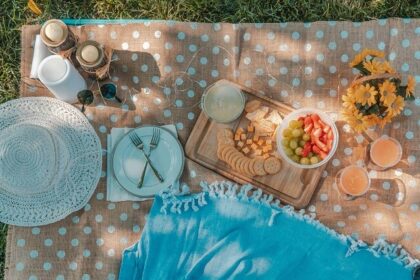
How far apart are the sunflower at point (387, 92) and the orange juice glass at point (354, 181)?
0.29 metres

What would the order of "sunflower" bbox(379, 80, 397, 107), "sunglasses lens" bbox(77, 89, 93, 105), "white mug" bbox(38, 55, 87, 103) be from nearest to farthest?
"sunflower" bbox(379, 80, 397, 107), "white mug" bbox(38, 55, 87, 103), "sunglasses lens" bbox(77, 89, 93, 105)

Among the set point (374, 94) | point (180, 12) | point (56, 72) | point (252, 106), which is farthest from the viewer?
point (180, 12)

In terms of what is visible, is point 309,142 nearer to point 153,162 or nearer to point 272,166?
point 272,166

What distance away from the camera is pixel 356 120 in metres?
1.58

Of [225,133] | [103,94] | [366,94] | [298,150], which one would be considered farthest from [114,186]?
[366,94]

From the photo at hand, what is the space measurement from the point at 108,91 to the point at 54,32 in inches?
10.5

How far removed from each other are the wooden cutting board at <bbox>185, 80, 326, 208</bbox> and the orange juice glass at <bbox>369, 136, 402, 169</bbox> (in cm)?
19

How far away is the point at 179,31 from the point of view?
5.90ft

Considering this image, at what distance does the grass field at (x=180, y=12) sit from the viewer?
1.84 m

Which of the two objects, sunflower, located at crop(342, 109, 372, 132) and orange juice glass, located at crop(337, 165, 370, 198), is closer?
sunflower, located at crop(342, 109, 372, 132)

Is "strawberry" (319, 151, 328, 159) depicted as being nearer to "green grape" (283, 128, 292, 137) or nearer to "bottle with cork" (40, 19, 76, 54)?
"green grape" (283, 128, 292, 137)

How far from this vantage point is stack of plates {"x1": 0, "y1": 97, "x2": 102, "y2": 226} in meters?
1.58

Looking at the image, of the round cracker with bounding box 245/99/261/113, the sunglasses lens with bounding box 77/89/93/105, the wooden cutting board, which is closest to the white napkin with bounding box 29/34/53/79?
the sunglasses lens with bounding box 77/89/93/105

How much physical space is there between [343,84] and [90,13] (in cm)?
97
